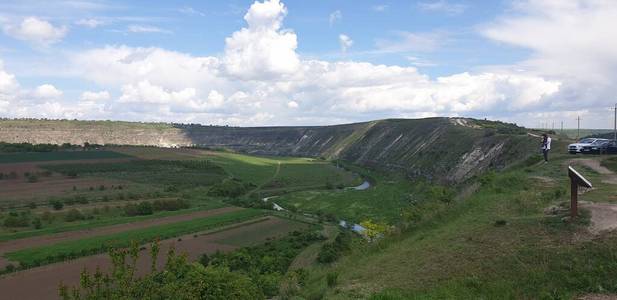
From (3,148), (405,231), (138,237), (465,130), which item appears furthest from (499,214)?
A: (3,148)

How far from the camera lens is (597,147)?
143 ft

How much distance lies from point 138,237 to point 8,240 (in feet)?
52.4

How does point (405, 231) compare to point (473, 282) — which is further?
point (405, 231)

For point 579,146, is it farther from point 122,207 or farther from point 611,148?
point 122,207

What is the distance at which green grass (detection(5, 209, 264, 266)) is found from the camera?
176 ft

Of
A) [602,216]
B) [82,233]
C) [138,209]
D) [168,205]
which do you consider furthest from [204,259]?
[602,216]

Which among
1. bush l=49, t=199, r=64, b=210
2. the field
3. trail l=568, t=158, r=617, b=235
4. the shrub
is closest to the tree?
the field

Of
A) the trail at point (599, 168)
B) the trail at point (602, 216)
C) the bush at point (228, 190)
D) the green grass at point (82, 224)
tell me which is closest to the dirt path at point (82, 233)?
the green grass at point (82, 224)

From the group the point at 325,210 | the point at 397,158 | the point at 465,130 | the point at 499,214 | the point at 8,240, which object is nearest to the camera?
the point at 499,214

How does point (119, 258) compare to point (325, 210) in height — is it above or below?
above

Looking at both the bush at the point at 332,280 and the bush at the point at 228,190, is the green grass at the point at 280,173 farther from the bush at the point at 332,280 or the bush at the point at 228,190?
the bush at the point at 332,280

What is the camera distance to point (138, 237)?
65250 mm

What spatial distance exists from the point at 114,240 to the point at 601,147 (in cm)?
5637

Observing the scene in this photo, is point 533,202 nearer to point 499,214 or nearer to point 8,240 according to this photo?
point 499,214
